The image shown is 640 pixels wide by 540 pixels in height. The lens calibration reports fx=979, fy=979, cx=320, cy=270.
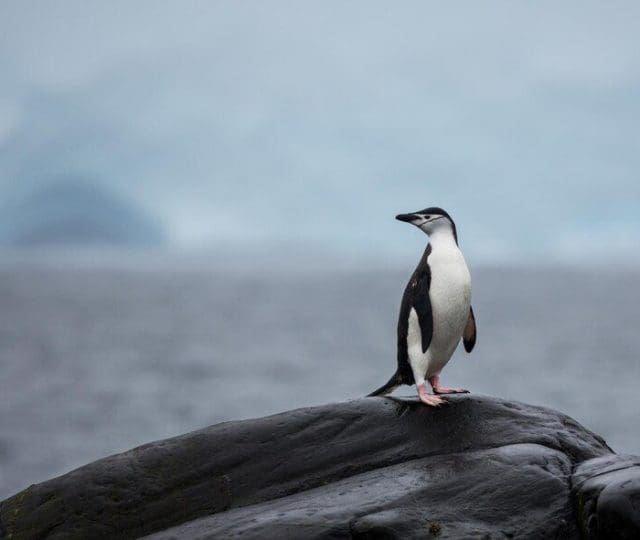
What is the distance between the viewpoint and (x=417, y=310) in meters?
8.36

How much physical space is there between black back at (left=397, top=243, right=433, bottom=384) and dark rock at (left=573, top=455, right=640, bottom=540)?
207 centimetres

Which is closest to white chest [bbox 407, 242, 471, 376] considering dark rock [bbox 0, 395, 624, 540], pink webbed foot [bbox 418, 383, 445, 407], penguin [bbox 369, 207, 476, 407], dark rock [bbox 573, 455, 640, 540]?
penguin [bbox 369, 207, 476, 407]

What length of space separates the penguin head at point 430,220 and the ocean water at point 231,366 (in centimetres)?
1661

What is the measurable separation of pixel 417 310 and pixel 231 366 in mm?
41571

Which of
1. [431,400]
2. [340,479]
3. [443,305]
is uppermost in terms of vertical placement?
[443,305]

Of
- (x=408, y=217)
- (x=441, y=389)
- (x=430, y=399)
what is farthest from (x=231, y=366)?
(x=430, y=399)

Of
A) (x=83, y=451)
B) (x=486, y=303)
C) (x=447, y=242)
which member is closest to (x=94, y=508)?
(x=447, y=242)

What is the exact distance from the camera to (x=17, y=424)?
31.7 meters

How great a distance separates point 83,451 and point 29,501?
20.7m

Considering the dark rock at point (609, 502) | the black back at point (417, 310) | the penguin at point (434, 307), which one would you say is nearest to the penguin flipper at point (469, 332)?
the penguin at point (434, 307)

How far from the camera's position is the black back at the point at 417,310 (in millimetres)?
8328

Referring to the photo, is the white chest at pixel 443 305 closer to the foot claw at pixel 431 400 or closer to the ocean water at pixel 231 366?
the foot claw at pixel 431 400

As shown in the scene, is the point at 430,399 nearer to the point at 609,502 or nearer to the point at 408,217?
the point at 408,217

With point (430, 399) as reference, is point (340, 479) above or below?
below
